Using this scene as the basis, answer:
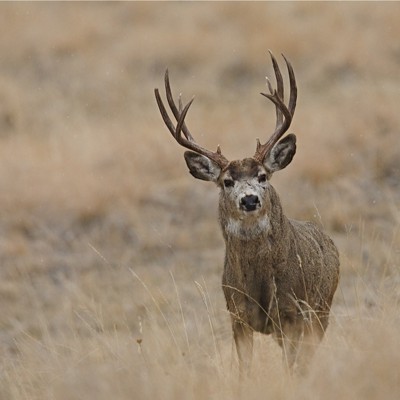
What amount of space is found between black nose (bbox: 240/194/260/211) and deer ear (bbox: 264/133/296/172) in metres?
0.55

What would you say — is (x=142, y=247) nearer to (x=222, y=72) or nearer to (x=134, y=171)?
(x=134, y=171)

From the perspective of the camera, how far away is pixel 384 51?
2019cm

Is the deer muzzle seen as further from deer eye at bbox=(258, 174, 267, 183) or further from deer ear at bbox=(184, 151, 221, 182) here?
deer ear at bbox=(184, 151, 221, 182)

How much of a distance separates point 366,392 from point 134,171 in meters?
10.8

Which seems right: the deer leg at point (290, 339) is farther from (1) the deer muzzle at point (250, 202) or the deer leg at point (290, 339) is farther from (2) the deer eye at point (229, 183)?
(2) the deer eye at point (229, 183)

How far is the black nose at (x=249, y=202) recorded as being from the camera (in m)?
7.44

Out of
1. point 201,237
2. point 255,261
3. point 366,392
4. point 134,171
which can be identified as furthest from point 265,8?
point 366,392

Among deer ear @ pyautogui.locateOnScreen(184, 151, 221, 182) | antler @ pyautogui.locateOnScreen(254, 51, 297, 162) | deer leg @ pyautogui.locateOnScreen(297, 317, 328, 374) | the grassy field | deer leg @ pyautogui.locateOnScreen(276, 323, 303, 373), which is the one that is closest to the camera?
deer leg @ pyautogui.locateOnScreen(297, 317, 328, 374)

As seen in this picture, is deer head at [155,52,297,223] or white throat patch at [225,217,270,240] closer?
deer head at [155,52,297,223]

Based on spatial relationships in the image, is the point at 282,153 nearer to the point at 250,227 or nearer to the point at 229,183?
the point at 229,183

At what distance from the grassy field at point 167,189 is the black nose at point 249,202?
1.92ft

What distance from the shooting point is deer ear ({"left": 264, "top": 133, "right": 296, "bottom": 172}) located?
798 centimetres

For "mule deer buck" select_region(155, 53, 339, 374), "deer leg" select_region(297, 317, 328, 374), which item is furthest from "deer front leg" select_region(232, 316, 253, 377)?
"deer leg" select_region(297, 317, 328, 374)

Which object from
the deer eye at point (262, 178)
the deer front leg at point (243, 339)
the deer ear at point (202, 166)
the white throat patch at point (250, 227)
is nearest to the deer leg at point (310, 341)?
the deer front leg at point (243, 339)
